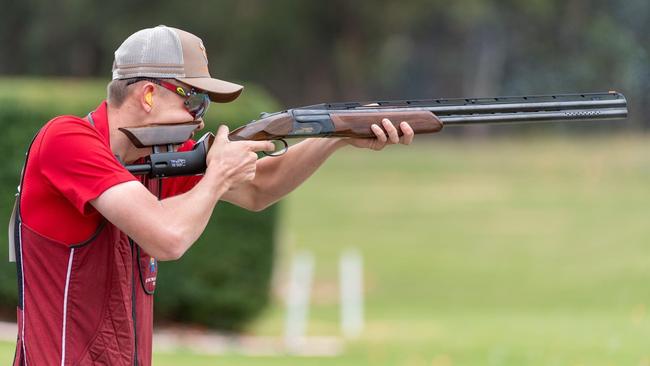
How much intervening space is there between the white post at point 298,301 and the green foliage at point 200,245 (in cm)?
92

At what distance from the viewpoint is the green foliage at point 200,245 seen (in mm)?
13383

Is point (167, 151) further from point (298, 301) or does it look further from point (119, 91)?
point (298, 301)

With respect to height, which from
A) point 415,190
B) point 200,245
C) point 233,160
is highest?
point 415,190

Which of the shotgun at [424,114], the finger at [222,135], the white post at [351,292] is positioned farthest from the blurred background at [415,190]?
the finger at [222,135]

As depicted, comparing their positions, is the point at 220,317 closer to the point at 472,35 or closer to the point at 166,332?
the point at 166,332

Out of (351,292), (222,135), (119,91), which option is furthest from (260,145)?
(351,292)

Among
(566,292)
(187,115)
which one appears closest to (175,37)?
(187,115)

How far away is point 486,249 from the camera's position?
26.4 m

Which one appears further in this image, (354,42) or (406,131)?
(354,42)

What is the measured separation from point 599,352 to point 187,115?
7036 millimetres

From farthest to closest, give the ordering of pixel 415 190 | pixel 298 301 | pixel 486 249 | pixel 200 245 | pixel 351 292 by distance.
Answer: pixel 415 190
pixel 486 249
pixel 351 292
pixel 298 301
pixel 200 245

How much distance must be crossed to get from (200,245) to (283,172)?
8.72 metres

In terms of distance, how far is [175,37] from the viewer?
442 cm

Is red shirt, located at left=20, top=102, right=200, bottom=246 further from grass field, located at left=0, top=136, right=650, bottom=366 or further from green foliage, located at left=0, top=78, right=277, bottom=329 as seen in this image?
green foliage, located at left=0, top=78, right=277, bottom=329
